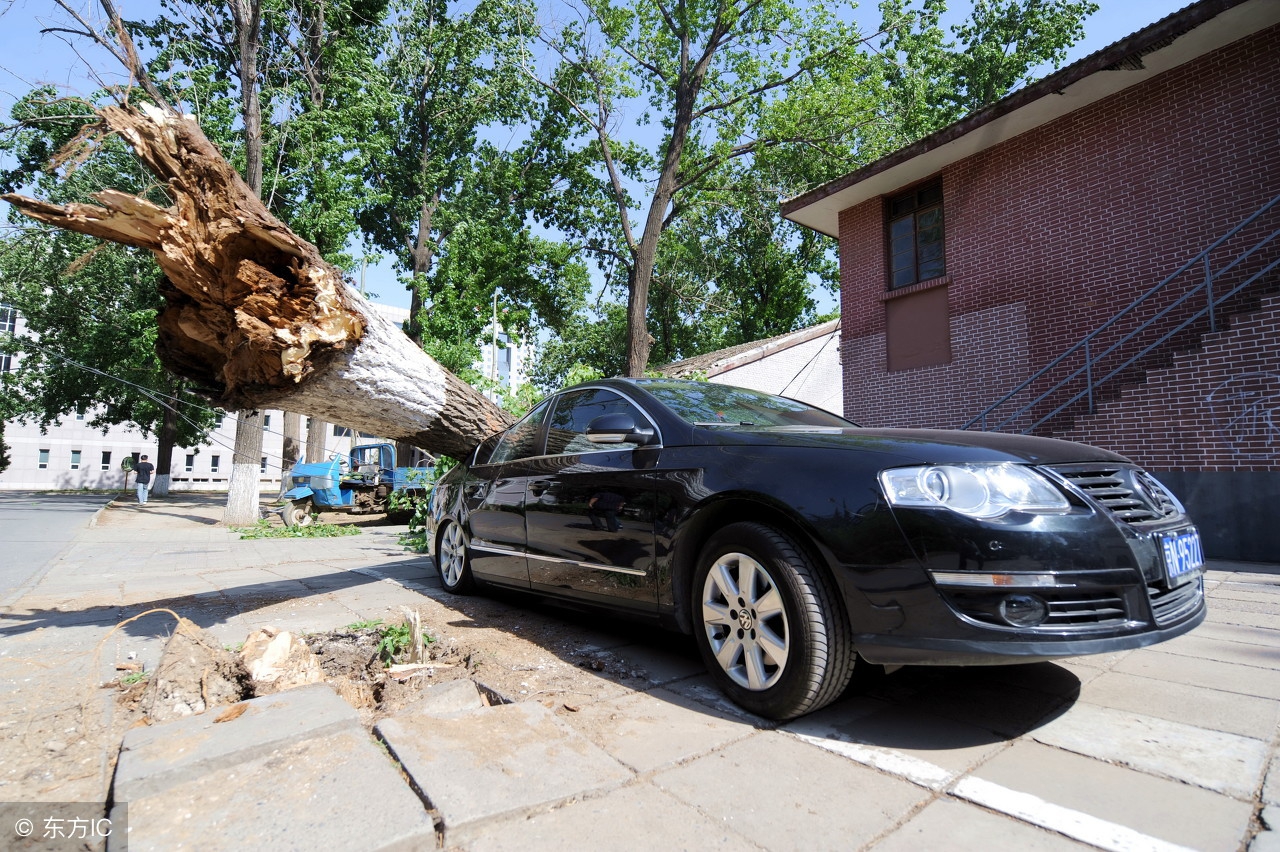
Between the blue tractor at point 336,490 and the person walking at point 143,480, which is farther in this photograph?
the person walking at point 143,480

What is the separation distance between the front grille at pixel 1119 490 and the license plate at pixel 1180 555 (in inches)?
3.5

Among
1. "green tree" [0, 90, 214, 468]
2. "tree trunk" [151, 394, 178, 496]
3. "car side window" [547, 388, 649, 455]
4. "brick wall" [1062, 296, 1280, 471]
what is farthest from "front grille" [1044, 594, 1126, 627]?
"tree trunk" [151, 394, 178, 496]

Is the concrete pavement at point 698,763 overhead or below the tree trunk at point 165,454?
below

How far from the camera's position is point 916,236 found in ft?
38.2

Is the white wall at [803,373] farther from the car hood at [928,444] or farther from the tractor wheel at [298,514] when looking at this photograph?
the car hood at [928,444]

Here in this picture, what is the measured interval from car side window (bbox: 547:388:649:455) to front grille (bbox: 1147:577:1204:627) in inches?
86.5

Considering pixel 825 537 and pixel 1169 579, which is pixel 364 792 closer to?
pixel 825 537

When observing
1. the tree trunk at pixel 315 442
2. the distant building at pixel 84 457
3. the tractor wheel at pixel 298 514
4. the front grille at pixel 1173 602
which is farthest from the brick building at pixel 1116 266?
the distant building at pixel 84 457

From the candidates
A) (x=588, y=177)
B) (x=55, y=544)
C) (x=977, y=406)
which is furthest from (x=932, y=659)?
(x=588, y=177)

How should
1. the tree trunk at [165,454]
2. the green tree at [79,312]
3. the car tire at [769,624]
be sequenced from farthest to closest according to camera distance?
the tree trunk at [165,454] → the green tree at [79,312] → the car tire at [769,624]

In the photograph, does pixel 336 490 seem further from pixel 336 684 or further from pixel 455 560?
pixel 336 684

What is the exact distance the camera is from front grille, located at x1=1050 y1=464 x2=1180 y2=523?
238 cm

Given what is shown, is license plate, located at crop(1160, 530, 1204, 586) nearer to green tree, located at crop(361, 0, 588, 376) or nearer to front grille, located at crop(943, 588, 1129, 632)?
front grille, located at crop(943, 588, 1129, 632)

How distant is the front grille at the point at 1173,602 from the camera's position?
2281 millimetres
